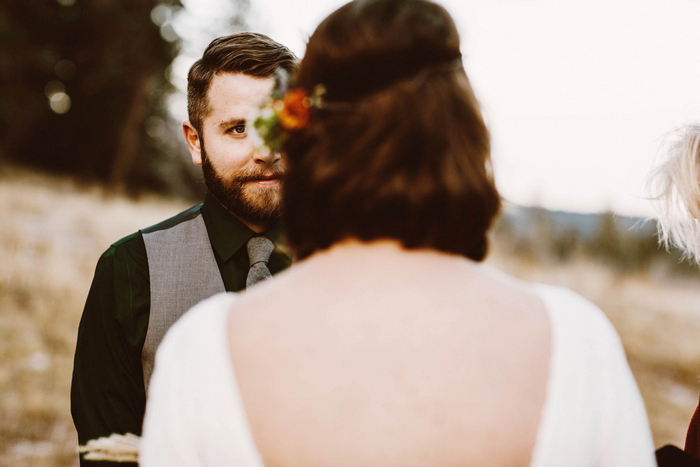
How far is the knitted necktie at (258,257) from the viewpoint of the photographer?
2.06m

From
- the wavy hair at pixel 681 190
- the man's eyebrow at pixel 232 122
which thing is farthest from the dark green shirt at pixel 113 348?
the wavy hair at pixel 681 190

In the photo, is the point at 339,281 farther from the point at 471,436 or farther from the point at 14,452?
the point at 14,452

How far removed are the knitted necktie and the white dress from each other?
3.22 ft

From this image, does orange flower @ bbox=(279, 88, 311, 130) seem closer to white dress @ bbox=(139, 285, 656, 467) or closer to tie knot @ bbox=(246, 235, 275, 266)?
white dress @ bbox=(139, 285, 656, 467)

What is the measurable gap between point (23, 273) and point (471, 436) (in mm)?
8309

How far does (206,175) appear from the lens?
86.9 inches

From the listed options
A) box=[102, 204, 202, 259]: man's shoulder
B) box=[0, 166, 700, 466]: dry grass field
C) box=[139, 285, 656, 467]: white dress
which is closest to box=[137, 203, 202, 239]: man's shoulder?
box=[102, 204, 202, 259]: man's shoulder

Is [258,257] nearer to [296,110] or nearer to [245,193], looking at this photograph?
[245,193]

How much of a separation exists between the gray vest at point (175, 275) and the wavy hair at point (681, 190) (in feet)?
5.97

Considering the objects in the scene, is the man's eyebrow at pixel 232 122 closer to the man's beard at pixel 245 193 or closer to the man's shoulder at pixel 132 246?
the man's beard at pixel 245 193

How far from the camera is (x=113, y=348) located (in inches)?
72.6

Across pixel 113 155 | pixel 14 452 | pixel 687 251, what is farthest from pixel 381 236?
pixel 113 155

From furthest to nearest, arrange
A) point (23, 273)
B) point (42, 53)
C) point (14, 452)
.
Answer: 1. point (42, 53)
2. point (23, 273)
3. point (14, 452)

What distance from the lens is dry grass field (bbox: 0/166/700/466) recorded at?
477cm
